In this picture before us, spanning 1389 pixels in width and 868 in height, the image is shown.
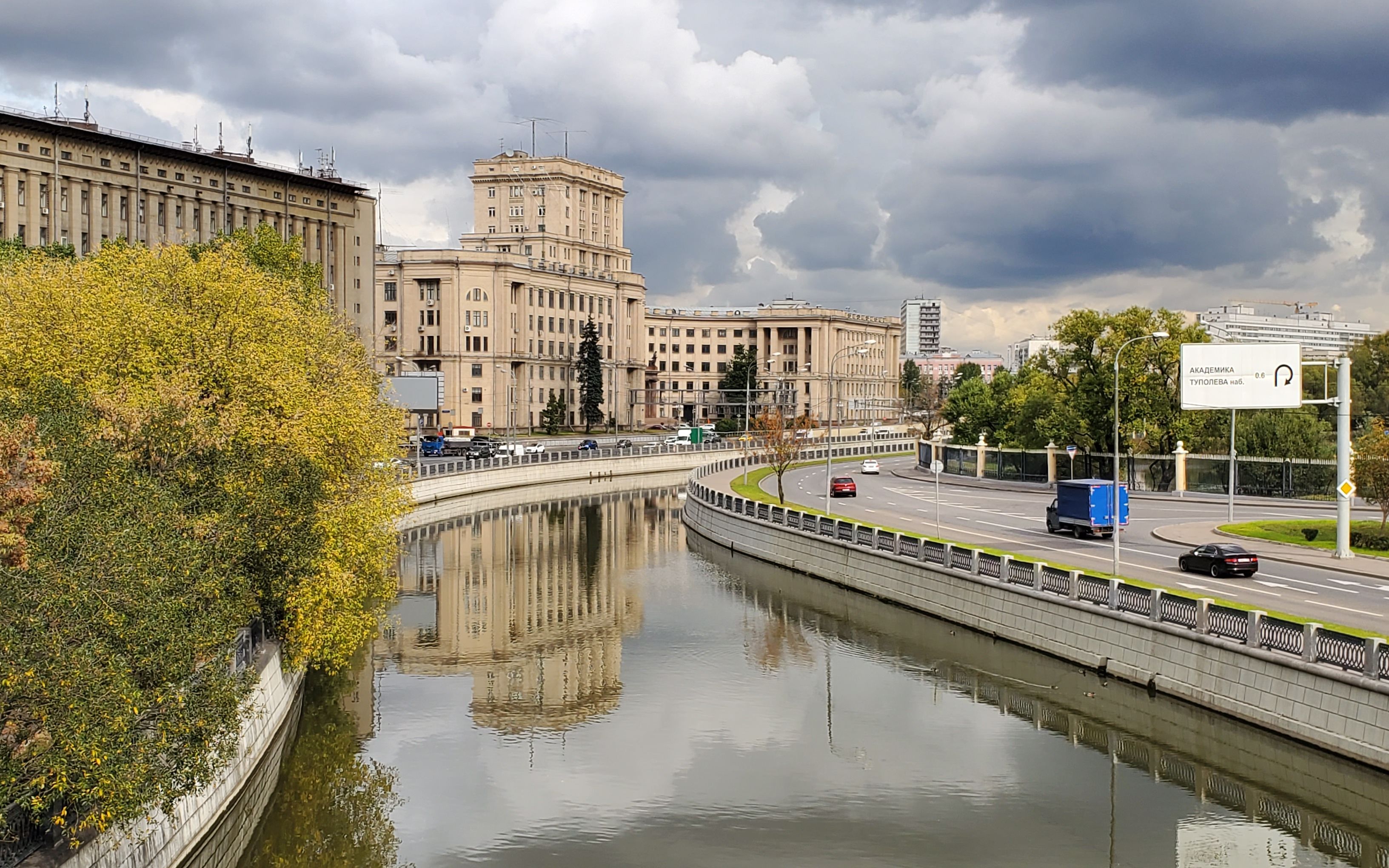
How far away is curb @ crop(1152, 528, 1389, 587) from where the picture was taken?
43.4 m

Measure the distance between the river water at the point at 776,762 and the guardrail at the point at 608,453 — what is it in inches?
1689

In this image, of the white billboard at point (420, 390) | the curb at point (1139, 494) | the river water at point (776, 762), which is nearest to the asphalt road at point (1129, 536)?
the curb at point (1139, 494)

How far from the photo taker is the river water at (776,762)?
83.5 ft

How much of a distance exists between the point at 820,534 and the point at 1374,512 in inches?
1133

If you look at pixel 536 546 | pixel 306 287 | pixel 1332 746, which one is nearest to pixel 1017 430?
pixel 536 546

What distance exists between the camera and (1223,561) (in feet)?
139

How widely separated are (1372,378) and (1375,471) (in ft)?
387

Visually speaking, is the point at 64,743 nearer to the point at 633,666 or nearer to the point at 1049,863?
the point at 1049,863

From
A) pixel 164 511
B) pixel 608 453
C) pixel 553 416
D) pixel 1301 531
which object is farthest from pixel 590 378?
pixel 164 511

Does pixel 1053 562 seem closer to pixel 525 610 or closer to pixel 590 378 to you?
pixel 525 610

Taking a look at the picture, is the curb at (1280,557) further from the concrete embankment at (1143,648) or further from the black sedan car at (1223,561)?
the concrete embankment at (1143,648)

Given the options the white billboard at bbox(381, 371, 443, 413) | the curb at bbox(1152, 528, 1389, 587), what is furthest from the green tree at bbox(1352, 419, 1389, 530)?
the white billboard at bbox(381, 371, 443, 413)

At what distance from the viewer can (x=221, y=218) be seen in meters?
123

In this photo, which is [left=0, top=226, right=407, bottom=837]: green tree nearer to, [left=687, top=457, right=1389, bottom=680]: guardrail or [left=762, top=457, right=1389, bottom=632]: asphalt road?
[left=687, top=457, right=1389, bottom=680]: guardrail
